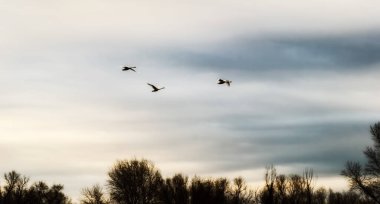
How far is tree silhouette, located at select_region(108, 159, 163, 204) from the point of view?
11131cm

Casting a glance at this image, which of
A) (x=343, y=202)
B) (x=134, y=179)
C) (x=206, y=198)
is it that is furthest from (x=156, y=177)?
(x=343, y=202)

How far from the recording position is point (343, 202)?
162 m

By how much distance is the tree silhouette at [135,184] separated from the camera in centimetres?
11131

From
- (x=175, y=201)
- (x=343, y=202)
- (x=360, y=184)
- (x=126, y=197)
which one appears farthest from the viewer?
(x=343, y=202)

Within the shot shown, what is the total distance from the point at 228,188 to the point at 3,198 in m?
57.3

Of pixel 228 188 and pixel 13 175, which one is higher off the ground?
pixel 13 175

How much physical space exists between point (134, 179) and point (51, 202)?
4239cm

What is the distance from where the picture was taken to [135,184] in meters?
113

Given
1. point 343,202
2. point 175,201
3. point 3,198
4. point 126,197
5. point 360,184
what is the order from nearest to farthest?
point 360,184
point 175,201
point 126,197
point 3,198
point 343,202

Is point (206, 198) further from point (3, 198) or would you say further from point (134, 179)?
point (3, 198)

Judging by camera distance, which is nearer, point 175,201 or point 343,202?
point 175,201

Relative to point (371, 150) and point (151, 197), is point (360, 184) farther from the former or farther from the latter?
point (151, 197)

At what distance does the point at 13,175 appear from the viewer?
146 m

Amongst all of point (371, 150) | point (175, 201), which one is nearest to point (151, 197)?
point (175, 201)
